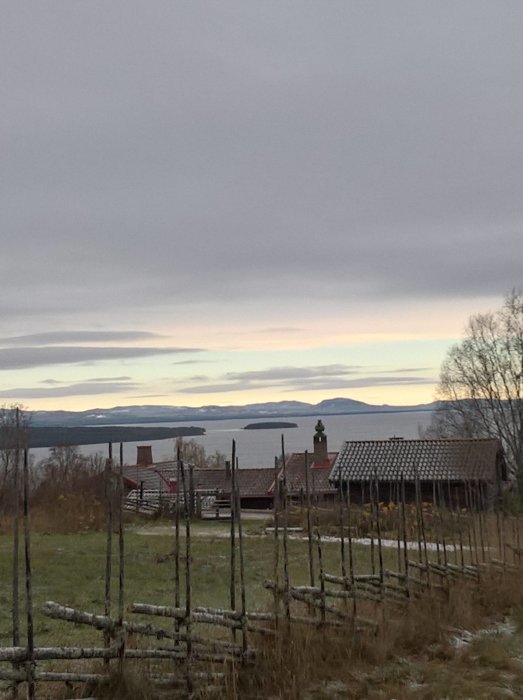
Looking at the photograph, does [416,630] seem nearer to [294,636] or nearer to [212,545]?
[294,636]

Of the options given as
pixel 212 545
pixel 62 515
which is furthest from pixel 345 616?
pixel 62 515

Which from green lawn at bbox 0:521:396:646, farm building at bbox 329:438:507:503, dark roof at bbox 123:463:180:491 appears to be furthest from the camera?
dark roof at bbox 123:463:180:491

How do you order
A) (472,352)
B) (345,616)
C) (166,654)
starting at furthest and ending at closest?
(472,352) → (345,616) → (166,654)

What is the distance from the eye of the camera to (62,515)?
1998 cm

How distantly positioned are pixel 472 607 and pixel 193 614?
440 centimetres

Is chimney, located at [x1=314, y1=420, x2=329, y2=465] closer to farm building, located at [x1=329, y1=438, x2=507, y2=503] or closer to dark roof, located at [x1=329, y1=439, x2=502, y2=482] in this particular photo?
dark roof, located at [x1=329, y1=439, x2=502, y2=482]

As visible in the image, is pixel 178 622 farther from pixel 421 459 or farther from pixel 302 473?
pixel 302 473

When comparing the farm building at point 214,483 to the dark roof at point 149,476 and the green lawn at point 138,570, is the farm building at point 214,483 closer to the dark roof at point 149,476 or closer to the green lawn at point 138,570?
the dark roof at point 149,476

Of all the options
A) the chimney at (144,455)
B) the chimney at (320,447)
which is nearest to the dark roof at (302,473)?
the chimney at (320,447)

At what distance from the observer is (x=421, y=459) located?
90.1 ft

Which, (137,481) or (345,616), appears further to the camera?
(137,481)

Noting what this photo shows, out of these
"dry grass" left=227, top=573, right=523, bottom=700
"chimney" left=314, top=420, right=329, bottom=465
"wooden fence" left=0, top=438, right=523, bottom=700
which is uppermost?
"chimney" left=314, top=420, right=329, bottom=465

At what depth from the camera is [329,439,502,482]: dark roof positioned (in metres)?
26.4

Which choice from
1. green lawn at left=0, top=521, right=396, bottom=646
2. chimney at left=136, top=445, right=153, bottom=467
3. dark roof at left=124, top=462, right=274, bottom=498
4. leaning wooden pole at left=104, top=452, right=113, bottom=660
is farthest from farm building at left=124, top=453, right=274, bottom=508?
leaning wooden pole at left=104, top=452, right=113, bottom=660
